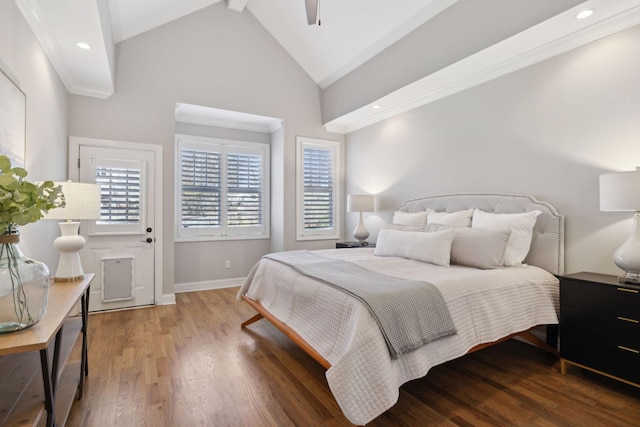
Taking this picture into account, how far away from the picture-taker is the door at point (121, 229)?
12.6ft

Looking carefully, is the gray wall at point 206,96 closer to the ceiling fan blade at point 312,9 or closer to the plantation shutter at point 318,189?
the plantation shutter at point 318,189

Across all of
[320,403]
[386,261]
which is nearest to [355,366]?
[320,403]

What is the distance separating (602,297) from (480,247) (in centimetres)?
84

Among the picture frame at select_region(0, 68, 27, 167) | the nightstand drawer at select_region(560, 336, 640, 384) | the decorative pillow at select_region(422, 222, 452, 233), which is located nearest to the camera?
the picture frame at select_region(0, 68, 27, 167)

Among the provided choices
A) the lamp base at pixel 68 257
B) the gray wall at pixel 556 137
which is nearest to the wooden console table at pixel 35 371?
the lamp base at pixel 68 257

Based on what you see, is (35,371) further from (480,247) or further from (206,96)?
(206,96)

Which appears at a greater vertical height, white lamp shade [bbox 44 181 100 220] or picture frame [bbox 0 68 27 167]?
picture frame [bbox 0 68 27 167]

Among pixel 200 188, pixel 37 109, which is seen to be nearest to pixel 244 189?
pixel 200 188

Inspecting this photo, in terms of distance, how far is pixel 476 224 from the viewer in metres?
3.20

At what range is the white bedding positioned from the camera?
1.68 m

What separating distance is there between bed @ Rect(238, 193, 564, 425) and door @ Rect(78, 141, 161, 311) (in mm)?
1647

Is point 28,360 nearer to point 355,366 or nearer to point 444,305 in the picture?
point 355,366

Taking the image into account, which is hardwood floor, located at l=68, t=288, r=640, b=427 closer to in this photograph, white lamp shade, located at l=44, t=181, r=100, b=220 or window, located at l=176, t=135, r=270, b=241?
white lamp shade, located at l=44, t=181, r=100, b=220

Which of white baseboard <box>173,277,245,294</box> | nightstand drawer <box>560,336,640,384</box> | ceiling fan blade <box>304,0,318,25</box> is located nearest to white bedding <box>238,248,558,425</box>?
nightstand drawer <box>560,336,640,384</box>
